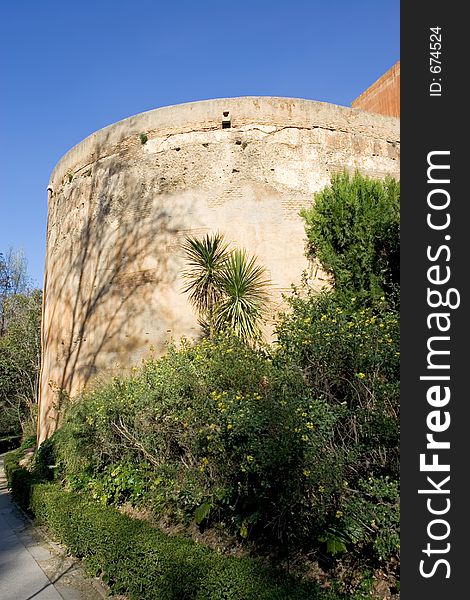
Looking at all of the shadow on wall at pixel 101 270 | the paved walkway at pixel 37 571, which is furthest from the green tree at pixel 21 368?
the paved walkway at pixel 37 571

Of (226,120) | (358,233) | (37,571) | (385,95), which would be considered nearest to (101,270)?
(226,120)

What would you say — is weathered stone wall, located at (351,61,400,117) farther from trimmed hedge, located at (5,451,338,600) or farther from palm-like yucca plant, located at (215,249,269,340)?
trimmed hedge, located at (5,451,338,600)

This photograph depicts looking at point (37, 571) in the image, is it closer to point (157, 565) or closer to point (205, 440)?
point (157, 565)

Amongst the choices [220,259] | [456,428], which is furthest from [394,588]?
[220,259]

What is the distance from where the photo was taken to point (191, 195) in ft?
40.5

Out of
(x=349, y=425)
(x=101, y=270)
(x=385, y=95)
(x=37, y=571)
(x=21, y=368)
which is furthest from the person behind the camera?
(x=21, y=368)

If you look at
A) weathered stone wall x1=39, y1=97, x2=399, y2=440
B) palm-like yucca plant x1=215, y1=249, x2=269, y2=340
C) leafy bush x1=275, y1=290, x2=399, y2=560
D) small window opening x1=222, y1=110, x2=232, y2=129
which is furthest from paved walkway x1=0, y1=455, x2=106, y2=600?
small window opening x1=222, y1=110, x2=232, y2=129

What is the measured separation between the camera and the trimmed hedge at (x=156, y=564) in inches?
156

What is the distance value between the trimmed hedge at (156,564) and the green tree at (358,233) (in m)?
5.96

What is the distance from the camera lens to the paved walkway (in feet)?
18.6

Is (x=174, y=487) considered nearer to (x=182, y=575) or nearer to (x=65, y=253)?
(x=182, y=575)

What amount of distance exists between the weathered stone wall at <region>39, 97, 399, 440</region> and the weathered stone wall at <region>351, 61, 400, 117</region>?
3678 mm

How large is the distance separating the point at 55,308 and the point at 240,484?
11.7 m

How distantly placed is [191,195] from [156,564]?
897cm
